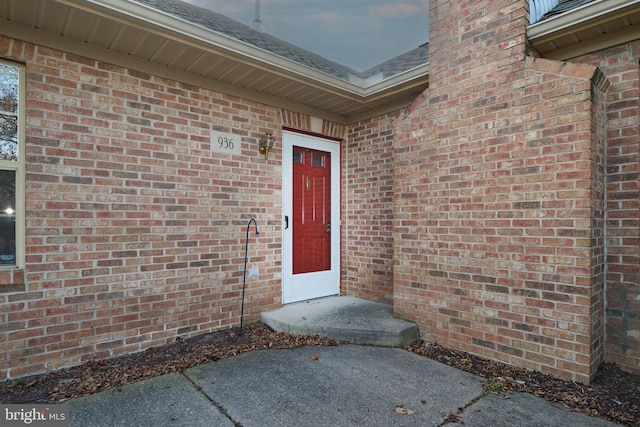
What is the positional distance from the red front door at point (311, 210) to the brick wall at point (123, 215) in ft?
1.98

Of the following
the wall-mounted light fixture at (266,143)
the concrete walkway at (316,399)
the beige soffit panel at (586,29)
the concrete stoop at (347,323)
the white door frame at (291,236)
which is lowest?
the concrete walkway at (316,399)

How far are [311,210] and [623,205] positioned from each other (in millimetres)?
3235

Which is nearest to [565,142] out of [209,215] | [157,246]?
[209,215]

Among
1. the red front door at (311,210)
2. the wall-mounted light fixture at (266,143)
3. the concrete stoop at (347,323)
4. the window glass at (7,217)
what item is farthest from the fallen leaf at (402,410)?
the window glass at (7,217)

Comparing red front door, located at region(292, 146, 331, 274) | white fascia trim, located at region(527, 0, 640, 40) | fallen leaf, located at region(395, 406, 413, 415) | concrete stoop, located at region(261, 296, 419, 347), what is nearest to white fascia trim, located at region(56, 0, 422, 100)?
red front door, located at region(292, 146, 331, 274)

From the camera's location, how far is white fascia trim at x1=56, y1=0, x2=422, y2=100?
8.13 ft

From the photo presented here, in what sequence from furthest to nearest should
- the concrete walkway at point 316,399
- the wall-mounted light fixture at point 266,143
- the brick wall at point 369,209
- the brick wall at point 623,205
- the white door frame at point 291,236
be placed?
the brick wall at point 369,209
the white door frame at point 291,236
the wall-mounted light fixture at point 266,143
the brick wall at point 623,205
the concrete walkway at point 316,399

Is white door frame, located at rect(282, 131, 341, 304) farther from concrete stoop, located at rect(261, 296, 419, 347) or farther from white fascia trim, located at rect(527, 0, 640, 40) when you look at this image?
white fascia trim, located at rect(527, 0, 640, 40)

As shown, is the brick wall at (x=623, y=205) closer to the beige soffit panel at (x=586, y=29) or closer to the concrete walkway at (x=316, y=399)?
the beige soffit panel at (x=586, y=29)

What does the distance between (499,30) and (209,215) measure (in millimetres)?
3344

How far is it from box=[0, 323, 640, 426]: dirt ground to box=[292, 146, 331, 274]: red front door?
1345mm

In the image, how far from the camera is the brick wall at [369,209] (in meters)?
4.39

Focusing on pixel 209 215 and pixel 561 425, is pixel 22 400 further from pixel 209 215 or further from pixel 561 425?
pixel 561 425

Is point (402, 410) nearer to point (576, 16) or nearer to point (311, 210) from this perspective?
point (311, 210)
